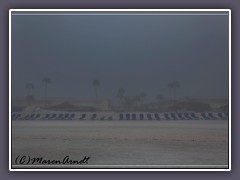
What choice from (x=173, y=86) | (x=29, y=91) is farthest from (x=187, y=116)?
(x=29, y=91)

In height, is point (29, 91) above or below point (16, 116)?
above

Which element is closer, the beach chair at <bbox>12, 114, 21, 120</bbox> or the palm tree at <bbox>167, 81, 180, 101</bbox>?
the beach chair at <bbox>12, 114, 21, 120</bbox>

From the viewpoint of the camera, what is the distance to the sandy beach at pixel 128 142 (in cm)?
604

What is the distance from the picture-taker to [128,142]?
242 inches

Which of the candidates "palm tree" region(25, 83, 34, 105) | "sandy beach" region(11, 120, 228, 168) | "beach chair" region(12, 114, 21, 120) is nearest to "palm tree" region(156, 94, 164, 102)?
"sandy beach" region(11, 120, 228, 168)

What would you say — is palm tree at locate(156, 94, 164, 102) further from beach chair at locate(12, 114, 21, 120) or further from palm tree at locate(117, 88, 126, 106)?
beach chair at locate(12, 114, 21, 120)

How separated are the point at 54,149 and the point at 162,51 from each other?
67.1 inches

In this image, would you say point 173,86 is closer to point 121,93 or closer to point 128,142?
point 121,93

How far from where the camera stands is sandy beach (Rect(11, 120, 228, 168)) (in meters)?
6.04

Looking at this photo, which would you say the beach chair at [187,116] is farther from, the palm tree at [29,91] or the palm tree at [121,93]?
the palm tree at [29,91]

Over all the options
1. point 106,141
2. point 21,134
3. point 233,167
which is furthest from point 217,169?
point 21,134

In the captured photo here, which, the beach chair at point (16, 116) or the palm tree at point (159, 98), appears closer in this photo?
the beach chair at point (16, 116)

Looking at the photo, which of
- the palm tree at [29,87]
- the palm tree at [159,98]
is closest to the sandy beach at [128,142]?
the palm tree at [159,98]

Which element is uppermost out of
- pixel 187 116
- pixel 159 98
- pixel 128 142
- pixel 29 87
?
pixel 29 87
